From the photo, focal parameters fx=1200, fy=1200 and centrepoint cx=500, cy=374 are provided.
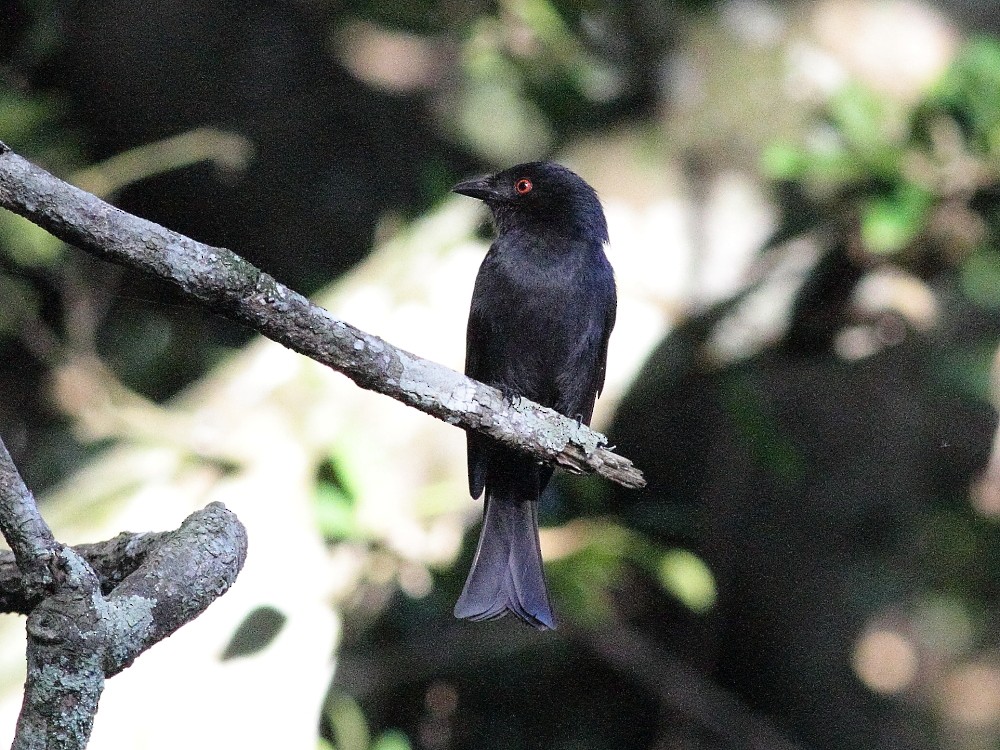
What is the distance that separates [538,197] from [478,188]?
211 mm

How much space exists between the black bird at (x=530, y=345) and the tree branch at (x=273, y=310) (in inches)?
35.1

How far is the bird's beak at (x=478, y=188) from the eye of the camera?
164 inches

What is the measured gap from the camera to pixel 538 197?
4.16 meters

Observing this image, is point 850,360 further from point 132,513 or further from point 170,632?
point 170,632

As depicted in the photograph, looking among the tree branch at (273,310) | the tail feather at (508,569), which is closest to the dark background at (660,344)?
the tail feather at (508,569)

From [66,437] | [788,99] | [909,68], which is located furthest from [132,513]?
[909,68]

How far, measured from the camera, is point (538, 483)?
4000 millimetres

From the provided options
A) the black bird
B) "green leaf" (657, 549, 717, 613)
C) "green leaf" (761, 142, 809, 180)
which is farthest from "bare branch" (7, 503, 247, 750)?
"green leaf" (761, 142, 809, 180)

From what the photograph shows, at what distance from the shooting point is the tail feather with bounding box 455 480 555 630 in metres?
3.43

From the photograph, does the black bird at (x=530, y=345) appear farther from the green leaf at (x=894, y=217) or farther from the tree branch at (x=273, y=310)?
the green leaf at (x=894, y=217)

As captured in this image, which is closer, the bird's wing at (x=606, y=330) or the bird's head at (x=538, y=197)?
the bird's wing at (x=606, y=330)

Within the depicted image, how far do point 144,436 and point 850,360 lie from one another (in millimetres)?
3151

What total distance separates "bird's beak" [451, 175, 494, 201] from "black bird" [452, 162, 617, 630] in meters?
0.17

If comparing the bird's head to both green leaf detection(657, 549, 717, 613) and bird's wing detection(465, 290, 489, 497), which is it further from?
green leaf detection(657, 549, 717, 613)
